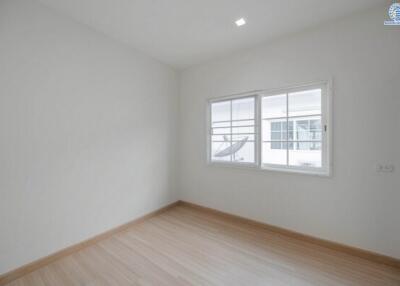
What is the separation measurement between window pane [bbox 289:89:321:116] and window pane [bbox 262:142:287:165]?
1.69ft

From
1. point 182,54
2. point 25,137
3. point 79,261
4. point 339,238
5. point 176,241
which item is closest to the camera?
point 25,137

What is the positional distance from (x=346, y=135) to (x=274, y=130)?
0.85 metres

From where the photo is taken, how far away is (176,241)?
2.38 meters

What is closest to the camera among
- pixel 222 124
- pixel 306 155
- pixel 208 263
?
pixel 208 263

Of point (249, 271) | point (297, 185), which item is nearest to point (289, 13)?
point (297, 185)

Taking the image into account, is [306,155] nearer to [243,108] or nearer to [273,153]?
[273,153]

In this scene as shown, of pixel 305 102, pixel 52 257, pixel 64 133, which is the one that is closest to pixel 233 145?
pixel 305 102

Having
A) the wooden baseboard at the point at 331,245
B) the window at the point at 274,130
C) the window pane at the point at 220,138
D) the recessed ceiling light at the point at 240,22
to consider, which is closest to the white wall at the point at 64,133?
the window pane at the point at 220,138

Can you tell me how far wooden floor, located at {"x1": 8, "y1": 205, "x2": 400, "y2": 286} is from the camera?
67.5 inches

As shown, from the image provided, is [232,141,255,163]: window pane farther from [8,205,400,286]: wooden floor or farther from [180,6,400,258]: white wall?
[8,205,400,286]: wooden floor

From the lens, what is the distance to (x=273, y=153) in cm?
271

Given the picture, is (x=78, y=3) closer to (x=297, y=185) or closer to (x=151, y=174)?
(x=151, y=174)

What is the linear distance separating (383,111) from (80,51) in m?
3.58

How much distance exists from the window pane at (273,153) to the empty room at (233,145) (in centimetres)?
2
